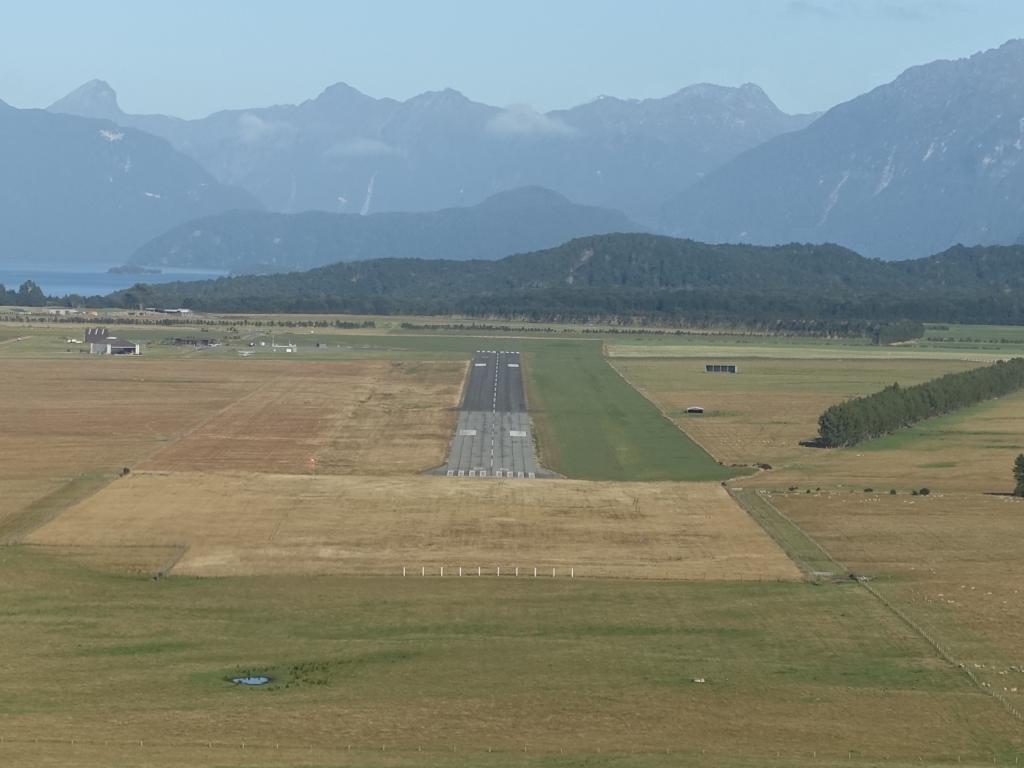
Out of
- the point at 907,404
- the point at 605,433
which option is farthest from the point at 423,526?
the point at 907,404

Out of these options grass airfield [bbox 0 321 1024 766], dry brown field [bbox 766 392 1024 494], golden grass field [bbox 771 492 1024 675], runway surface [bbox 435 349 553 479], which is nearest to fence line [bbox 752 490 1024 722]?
grass airfield [bbox 0 321 1024 766]

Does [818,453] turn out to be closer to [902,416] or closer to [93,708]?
[902,416]

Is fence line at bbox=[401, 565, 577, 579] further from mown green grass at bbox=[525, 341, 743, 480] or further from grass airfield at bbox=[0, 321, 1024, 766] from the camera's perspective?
mown green grass at bbox=[525, 341, 743, 480]

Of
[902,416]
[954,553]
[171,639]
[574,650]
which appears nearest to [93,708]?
[171,639]

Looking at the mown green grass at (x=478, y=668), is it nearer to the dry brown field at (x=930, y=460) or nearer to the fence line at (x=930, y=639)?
the fence line at (x=930, y=639)

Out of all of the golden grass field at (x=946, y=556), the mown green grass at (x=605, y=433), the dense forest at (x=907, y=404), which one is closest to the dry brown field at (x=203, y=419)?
the mown green grass at (x=605, y=433)

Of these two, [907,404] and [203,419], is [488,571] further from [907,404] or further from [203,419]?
[907,404]
